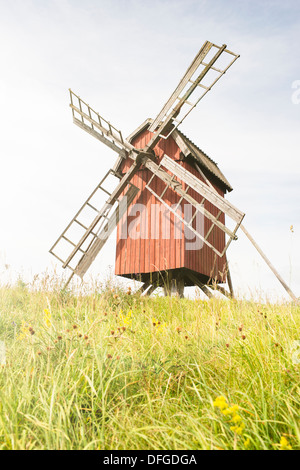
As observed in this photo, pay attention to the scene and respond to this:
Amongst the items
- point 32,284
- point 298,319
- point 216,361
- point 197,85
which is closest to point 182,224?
point 197,85

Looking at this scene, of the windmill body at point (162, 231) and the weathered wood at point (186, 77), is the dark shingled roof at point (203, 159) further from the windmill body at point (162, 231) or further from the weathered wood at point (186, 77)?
the weathered wood at point (186, 77)

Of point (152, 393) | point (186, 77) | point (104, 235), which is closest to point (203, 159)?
point (186, 77)

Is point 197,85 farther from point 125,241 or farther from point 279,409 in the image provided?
point 279,409

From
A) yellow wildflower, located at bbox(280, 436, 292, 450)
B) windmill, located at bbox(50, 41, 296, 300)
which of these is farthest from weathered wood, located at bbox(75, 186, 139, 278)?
yellow wildflower, located at bbox(280, 436, 292, 450)

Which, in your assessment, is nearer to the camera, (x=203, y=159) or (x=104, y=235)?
(x=104, y=235)

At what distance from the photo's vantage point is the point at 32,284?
6766 millimetres

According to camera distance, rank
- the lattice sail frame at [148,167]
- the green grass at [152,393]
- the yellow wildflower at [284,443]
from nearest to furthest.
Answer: the yellow wildflower at [284,443], the green grass at [152,393], the lattice sail frame at [148,167]

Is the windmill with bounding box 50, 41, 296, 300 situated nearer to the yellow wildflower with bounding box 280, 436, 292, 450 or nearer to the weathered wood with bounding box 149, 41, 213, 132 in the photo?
the weathered wood with bounding box 149, 41, 213, 132

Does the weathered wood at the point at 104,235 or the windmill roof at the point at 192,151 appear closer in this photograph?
the windmill roof at the point at 192,151

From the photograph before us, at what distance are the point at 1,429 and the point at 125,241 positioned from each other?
9.45 meters

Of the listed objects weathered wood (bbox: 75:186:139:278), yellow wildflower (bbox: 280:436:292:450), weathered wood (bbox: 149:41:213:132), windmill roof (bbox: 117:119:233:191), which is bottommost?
yellow wildflower (bbox: 280:436:292:450)

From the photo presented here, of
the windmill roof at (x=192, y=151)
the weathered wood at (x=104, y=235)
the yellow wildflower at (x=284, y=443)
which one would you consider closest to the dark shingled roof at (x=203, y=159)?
the windmill roof at (x=192, y=151)

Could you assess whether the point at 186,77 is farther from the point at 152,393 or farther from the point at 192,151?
the point at 152,393

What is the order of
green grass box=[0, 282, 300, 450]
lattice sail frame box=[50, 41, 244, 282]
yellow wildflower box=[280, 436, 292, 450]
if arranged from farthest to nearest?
1. lattice sail frame box=[50, 41, 244, 282]
2. green grass box=[0, 282, 300, 450]
3. yellow wildflower box=[280, 436, 292, 450]
